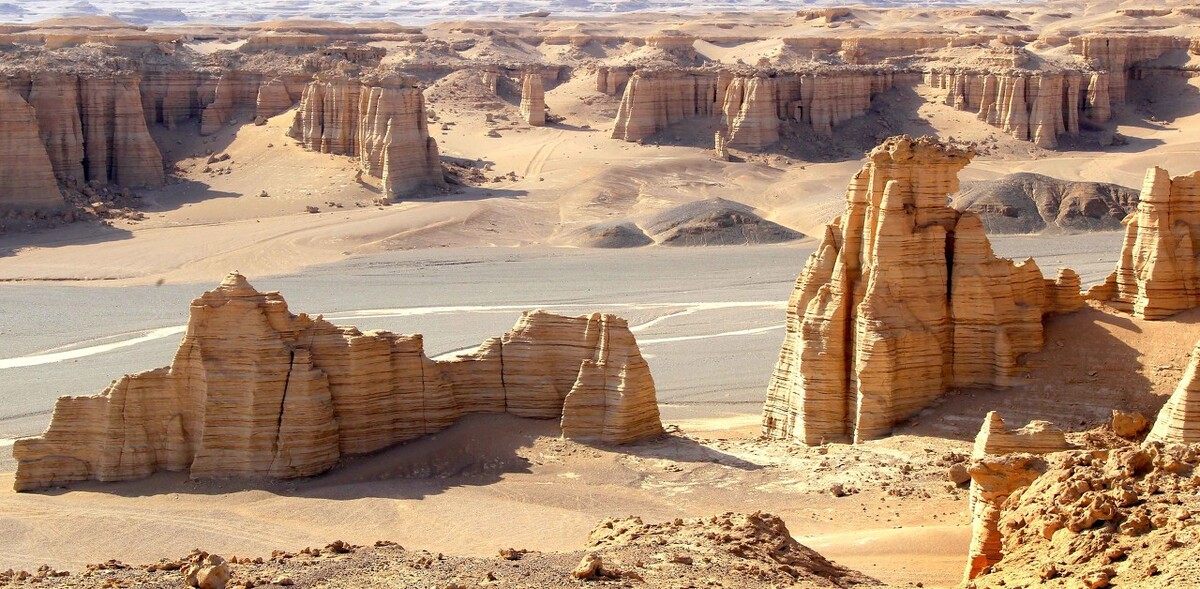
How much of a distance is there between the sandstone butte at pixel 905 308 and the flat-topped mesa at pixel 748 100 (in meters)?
59.4

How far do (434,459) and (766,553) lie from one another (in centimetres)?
1077

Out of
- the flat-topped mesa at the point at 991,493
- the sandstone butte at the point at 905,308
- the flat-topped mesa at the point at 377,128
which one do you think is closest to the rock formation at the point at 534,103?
the flat-topped mesa at the point at 377,128

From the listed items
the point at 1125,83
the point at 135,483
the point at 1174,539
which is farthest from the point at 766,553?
the point at 1125,83

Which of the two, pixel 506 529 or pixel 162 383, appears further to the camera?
pixel 162 383

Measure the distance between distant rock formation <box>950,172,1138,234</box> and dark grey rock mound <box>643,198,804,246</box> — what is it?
8.31 m

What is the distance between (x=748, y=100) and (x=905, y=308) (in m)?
60.9

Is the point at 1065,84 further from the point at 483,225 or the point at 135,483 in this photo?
the point at 135,483

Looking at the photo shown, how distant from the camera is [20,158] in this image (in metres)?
64.3

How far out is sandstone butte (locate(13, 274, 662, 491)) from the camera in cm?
2578

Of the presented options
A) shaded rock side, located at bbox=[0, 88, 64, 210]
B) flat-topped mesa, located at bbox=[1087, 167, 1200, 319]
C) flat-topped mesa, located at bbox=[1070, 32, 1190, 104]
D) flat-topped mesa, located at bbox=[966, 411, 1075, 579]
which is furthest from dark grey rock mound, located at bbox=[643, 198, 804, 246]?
flat-topped mesa, located at bbox=[966, 411, 1075, 579]

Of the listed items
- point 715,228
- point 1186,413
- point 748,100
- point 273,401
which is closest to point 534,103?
point 748,100

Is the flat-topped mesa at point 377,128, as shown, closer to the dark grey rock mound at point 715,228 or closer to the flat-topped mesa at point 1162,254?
the dark grey rock mound at point 715,228

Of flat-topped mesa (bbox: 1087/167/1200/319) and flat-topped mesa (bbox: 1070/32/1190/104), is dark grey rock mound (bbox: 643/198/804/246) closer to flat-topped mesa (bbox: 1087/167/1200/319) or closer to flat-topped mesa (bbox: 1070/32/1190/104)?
flat-topped mesa (bbox: 1070/32/1190/104)

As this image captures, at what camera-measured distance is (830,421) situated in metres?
26.5
